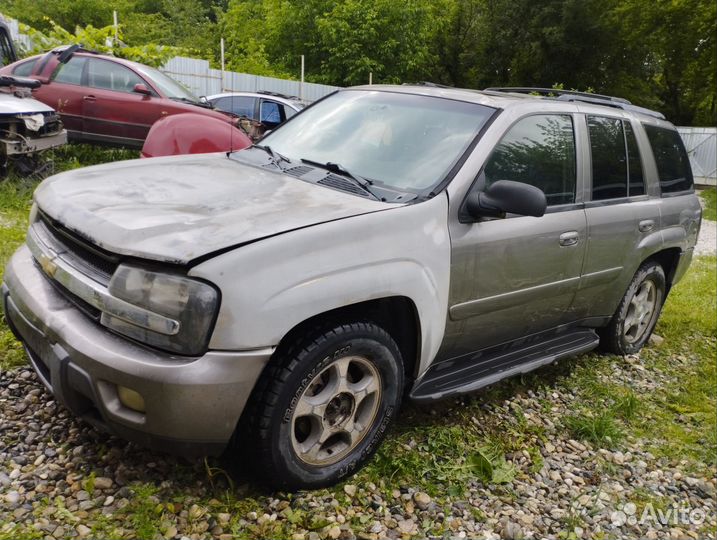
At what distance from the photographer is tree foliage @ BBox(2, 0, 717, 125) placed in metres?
29.3

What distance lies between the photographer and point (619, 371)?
15.2 feet

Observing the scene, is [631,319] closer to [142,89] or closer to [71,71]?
[142,89]

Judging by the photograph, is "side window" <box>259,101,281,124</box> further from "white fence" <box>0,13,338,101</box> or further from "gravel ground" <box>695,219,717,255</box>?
"gravel ground" <box>695,219,717,255</box>

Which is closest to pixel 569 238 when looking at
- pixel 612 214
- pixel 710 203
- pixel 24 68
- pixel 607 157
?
pixel 612 214

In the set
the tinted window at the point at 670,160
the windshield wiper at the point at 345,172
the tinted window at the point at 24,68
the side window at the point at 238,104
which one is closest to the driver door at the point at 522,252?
the windshield wiper at the point at 345,172

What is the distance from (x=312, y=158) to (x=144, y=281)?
148 centimetres

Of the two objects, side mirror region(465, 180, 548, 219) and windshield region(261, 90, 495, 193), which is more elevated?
windshield region(261, 90, 495, 193)

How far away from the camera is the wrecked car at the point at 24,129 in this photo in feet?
21.7

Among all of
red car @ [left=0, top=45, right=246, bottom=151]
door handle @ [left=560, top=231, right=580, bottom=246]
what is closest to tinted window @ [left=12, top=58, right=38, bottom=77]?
red car @ [left=0, top=45, right=246, bottom=151]

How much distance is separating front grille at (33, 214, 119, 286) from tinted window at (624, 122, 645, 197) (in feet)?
11.2

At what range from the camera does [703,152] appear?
24219 mm

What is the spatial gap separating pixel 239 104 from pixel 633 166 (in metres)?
9.40

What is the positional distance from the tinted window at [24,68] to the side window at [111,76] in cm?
75

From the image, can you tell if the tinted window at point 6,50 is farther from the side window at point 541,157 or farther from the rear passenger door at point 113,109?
the side window at point 541,157
